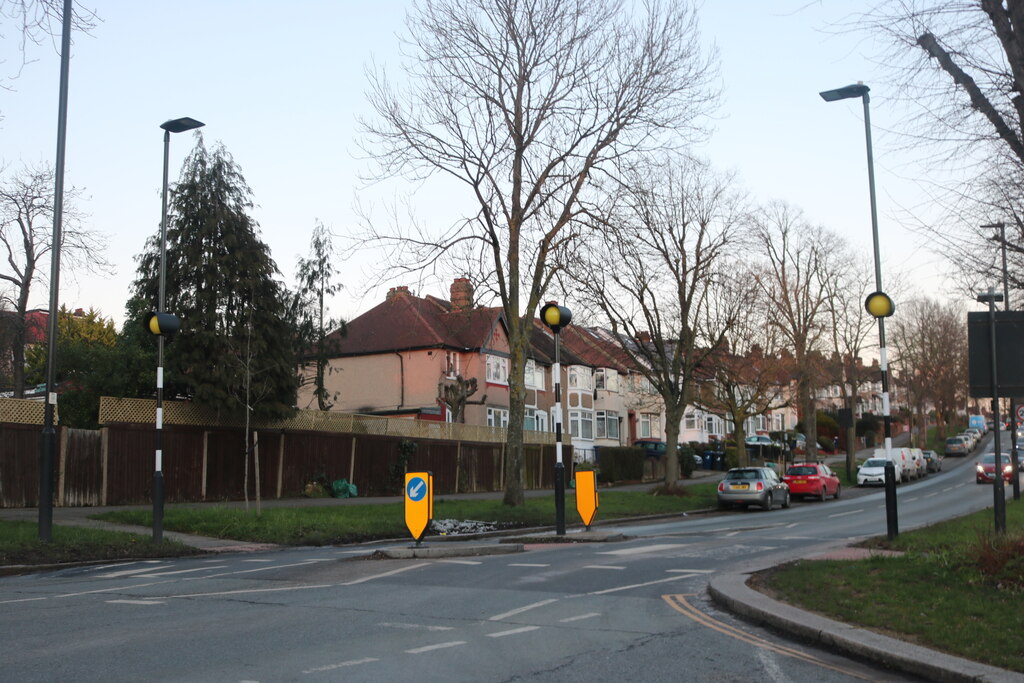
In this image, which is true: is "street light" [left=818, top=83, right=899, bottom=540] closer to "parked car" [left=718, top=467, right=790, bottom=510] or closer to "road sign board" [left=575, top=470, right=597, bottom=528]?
"road sign board" [left=575, top=470, right=597, bottom=528]

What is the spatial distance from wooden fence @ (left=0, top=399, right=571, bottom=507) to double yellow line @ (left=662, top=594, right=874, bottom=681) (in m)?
12.5

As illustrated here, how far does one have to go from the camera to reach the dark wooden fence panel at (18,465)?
73.5 feet

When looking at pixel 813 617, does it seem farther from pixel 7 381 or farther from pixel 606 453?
pixel 606 453

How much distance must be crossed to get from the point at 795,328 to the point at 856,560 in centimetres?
3840

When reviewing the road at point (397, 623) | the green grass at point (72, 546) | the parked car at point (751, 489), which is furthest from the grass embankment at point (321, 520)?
the parked car at point (751, 489)

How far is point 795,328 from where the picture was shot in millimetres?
49000

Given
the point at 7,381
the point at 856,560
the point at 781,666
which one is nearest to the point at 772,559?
the point at 856,560

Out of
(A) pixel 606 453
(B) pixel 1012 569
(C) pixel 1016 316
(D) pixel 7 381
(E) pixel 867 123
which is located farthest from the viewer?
(A) pixel 606 453

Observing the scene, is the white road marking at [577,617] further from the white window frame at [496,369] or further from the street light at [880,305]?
the white window frame at [496,369]

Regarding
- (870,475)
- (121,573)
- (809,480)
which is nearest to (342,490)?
(121,573)

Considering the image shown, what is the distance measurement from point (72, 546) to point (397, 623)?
879cm

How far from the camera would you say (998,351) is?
11594 millimetres

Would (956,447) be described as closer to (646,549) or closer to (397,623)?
(646,549)

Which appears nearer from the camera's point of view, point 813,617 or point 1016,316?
point 813,617
